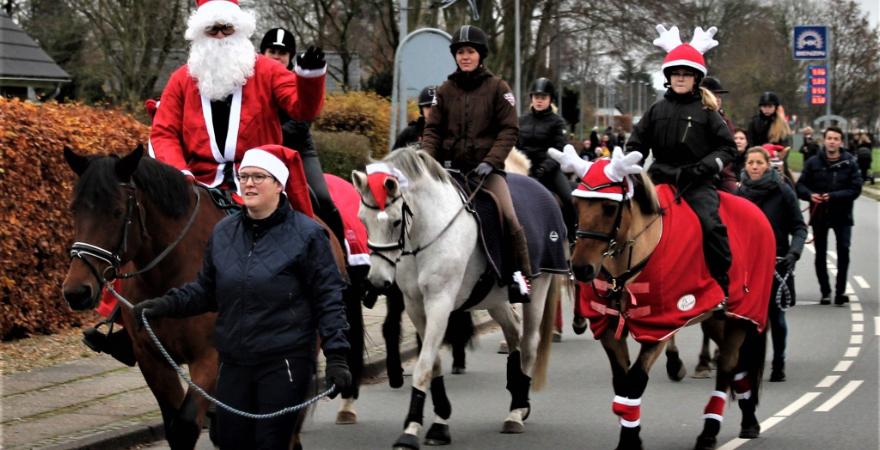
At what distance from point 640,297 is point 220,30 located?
295 centimetres

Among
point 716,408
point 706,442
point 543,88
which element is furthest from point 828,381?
point 543,88

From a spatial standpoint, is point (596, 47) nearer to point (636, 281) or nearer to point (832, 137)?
point (832, 137)

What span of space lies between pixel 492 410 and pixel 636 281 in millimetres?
2349

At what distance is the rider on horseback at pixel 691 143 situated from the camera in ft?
28.1

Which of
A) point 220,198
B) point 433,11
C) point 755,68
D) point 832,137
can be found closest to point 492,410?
point 220,198

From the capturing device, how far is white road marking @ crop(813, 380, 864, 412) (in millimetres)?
10062

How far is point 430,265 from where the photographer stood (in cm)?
889

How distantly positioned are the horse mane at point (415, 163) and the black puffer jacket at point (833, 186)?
8.66 m

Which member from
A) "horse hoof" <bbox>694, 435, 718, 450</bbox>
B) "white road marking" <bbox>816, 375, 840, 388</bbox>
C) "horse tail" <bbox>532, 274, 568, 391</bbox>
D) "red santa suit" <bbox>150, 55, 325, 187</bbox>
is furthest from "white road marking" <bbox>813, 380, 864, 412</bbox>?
"red santa suit" <bbox>150, 55, 325, 187</bbox>

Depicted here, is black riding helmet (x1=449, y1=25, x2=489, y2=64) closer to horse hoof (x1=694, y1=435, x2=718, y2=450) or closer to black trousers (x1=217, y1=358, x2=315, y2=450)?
horse hoof (x1=694, y1=435, x2=718, y2=450)

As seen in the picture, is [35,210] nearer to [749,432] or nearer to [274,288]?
[749,432]

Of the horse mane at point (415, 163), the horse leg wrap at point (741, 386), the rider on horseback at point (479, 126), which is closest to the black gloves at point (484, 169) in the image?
the rider on horseback at point (479, 126)

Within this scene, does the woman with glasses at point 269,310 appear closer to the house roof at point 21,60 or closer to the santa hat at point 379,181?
the santa hat at point 379,181

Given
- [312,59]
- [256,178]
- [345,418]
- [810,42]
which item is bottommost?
[345,418]
